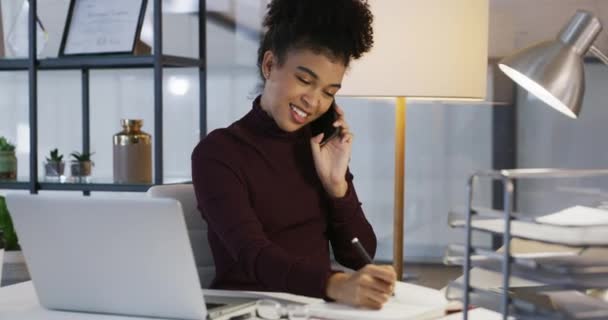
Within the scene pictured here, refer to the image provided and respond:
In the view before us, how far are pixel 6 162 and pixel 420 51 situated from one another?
225 centimetres

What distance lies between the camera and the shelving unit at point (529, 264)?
674 mm

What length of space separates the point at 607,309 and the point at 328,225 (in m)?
1.37

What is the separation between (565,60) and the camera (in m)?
0.98

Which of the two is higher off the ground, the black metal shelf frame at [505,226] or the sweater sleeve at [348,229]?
the black metal shelf frame at [505,226]

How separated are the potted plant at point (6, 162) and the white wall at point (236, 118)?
0.51 meters

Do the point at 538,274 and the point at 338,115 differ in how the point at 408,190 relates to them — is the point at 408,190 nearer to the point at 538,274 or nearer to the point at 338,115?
the point at 338,115

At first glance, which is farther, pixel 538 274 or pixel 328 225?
pixel 328 225

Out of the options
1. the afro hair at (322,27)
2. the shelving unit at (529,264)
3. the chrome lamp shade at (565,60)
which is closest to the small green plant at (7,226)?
the afro hair at (322,27)

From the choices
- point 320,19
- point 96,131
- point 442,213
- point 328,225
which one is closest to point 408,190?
point 442,213

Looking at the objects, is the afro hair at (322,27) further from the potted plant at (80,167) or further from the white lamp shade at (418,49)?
the potted plant at (80,167)

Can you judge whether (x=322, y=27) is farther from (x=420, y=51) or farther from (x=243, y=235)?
(x=420, y=51)

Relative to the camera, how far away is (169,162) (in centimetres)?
435

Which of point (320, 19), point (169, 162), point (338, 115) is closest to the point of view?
point (320, 19)

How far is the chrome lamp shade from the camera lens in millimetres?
960
